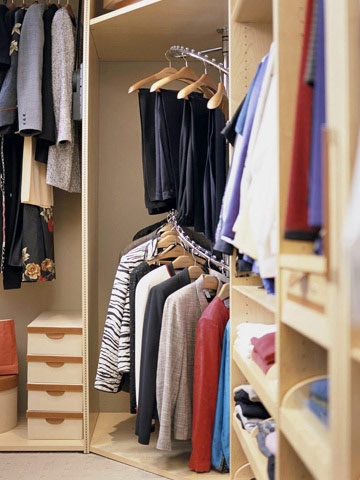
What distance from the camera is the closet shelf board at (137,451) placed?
2365 mm

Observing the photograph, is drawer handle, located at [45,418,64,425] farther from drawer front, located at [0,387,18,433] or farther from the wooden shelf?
the wooden shelf

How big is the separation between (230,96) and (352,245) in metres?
1.38

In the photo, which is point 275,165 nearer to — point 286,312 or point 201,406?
point 286,312

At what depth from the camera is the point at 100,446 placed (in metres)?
2.68

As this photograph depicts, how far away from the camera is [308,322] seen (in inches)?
41.7

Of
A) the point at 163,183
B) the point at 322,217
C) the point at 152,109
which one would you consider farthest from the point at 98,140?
the point at 322,217

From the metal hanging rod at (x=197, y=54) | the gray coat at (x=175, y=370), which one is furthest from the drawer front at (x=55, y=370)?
the metal hanging rod at (x=197, y=54)

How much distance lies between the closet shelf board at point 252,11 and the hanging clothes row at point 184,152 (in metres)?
0.32

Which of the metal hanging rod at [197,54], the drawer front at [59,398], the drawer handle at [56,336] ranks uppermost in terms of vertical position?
the metal hanging rod at [197,54]

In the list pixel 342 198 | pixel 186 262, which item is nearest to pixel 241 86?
pixel 186 262

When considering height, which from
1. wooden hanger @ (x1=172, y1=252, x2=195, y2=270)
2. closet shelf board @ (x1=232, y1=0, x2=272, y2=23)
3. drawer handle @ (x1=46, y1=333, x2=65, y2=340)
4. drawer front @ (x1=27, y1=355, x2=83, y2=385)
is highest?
closet shelf board @ (x1=232, y1=0, x2=272, y2=23)

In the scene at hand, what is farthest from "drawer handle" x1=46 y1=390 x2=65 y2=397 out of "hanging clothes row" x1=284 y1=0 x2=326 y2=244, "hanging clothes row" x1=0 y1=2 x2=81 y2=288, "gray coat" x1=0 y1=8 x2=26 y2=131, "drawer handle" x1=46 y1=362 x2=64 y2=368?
"hanging clothes row" x1=284 y1=0 x2=326 y2=244

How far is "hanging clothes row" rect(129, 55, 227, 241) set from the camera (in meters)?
2.21

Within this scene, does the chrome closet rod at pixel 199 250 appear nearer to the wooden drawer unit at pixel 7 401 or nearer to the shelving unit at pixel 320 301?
the shelving unit at pixel 320 301
